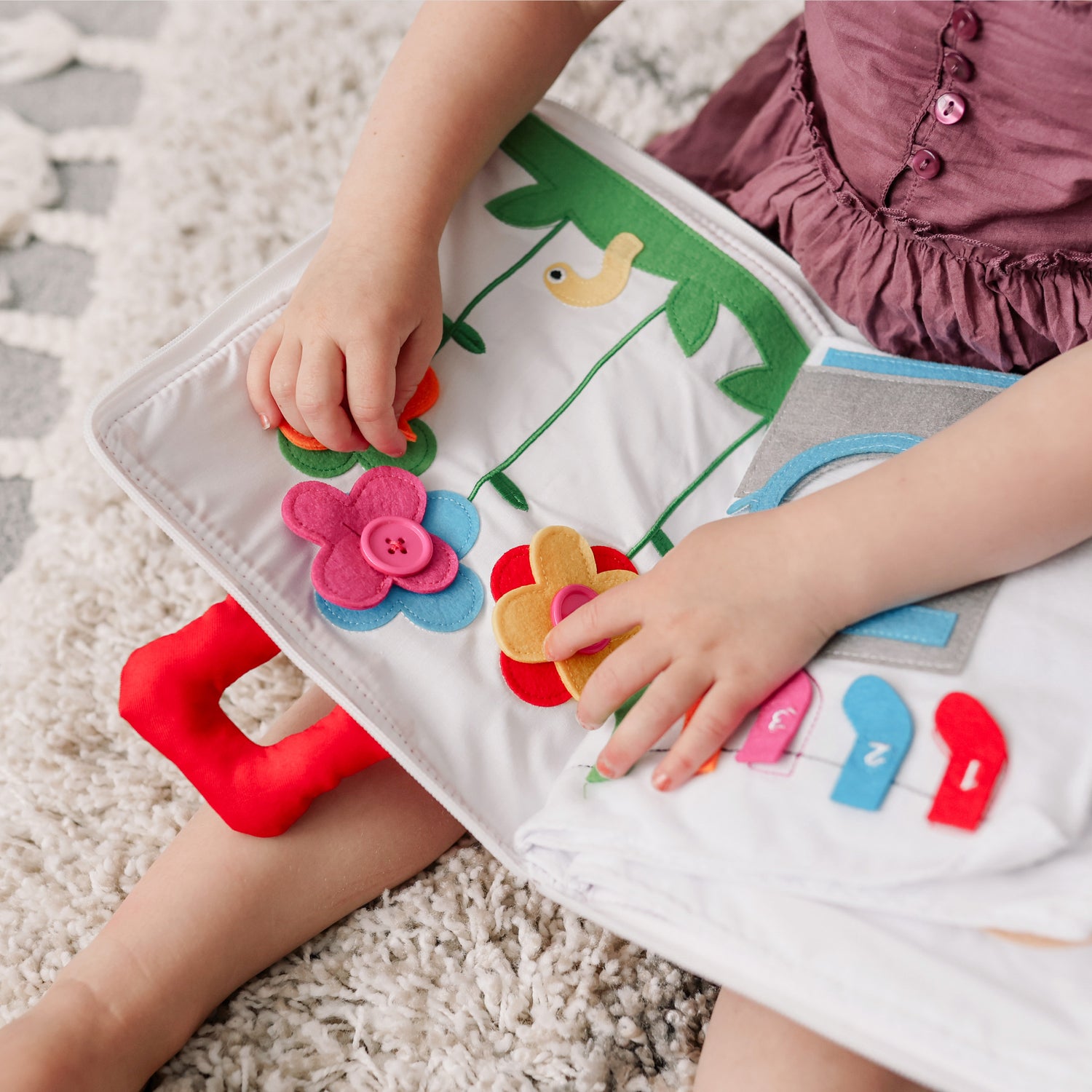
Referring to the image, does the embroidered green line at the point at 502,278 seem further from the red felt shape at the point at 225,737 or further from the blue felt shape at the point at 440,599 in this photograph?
the red felt shape at the point at 225,737

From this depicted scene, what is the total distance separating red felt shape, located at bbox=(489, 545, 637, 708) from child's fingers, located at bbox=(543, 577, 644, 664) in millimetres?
22

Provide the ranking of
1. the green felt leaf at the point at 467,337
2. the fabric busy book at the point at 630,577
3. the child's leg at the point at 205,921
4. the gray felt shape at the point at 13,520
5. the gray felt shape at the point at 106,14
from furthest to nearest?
the gray felt shape at the point at 106,14 → the gray felt shape at the point at 13,520 → the green felt leaf at the point at 467,337 → the child's leg at the point at 205,921 → the fabric busy book at the point at 630,577

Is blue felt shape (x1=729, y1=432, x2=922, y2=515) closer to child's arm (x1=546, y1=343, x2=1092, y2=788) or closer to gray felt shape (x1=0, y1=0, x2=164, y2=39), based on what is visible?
child's arm (x1=546, y1=343, x2=1092, y2=788)

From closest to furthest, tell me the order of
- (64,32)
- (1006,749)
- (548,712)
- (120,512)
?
1. (1006,749)
2. (548,712)
3. (120,512)
4. (64,32)

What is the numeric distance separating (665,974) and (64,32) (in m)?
1.04

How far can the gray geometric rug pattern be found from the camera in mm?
855

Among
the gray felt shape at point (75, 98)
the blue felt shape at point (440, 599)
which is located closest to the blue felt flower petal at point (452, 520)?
the blue felt shape at point (440, 599)

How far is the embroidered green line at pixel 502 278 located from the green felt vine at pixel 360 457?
0.07 meters

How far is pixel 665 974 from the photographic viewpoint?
601 mm

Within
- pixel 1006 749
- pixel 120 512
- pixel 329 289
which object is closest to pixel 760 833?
pixel 1006 749

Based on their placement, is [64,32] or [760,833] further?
[64,32]

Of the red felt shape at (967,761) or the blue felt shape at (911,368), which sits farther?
the blue felt shape at (911,368)

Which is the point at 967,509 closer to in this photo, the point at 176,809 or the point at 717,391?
the point at 717,391

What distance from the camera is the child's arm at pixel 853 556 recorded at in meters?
0.50
